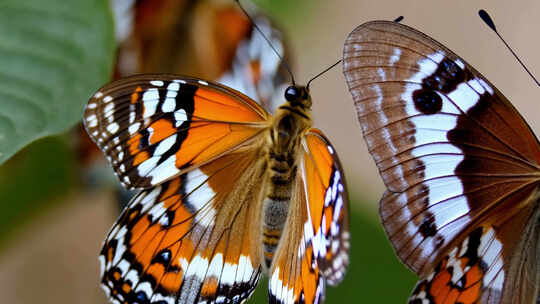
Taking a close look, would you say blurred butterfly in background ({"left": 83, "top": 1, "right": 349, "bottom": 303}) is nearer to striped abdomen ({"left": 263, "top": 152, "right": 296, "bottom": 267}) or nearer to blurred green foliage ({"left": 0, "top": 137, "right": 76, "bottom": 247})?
striped abdomen ({"left": 263, "top": 152, "right": 296, "bottom": 267})

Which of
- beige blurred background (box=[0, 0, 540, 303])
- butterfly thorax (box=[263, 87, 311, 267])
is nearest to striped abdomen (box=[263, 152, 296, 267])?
butterfly thorax (box=[263, 87, 311, 267])

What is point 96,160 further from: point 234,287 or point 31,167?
point 234,287

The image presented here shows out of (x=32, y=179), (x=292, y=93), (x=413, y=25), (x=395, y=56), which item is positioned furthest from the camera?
(x=413, y=25)

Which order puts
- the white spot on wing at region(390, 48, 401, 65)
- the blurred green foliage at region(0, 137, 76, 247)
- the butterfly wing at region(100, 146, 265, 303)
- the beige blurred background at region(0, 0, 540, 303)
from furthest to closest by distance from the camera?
the beige blurred background at region(0, 0, 540, 303), the blurred green foliage at region(0, 137, 76, 247), the butterfly wing at region(100, 146, 265, 303), the white spot on wing at region(390, 48, 401, 65)

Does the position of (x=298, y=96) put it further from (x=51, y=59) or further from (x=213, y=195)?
(x=51, y=59)

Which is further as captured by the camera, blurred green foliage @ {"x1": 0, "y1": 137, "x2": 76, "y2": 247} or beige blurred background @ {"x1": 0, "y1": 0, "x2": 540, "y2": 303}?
beige blurred background @ {"x1": 0, "y1": 0, "x2": 540, "y2": 303}

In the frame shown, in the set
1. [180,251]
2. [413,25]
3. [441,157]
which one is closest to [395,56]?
[441,157]

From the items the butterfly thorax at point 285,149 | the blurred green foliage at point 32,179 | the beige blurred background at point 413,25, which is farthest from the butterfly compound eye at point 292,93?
the beige blurred background at point 413,25
